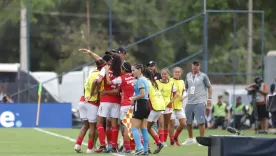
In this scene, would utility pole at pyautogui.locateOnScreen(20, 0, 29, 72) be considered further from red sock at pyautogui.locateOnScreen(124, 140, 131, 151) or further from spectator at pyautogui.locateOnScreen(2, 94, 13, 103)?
red sock at pyautogui.locateOnScreen(124, 140, 131, 151)

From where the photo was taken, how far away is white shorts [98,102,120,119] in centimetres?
1873

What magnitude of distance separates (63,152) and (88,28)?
36091mm

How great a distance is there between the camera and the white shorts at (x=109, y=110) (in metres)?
18.7

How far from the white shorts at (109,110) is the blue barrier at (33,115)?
49.4 feet

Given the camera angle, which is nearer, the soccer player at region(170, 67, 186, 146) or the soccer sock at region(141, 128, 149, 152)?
the soccer sock at region(141, 128, 149, 152)

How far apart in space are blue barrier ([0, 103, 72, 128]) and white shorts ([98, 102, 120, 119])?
15058 millimetres

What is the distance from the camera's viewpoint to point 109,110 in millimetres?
18797

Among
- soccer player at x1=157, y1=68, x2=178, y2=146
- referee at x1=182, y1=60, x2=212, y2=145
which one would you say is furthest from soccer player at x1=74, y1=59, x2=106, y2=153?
referee at x1=182, y1=60, x2=212, y2=145

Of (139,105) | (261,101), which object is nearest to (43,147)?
(139,105)

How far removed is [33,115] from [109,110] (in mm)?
15679

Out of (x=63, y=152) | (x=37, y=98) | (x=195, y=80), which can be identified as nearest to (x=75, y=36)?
(x=37, y=98)

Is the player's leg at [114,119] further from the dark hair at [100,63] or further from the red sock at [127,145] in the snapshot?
the dark hair at [100,63]

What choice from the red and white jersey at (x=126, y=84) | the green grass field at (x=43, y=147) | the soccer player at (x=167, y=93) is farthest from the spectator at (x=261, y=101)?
the red and white jersey at (x=126, y=84)

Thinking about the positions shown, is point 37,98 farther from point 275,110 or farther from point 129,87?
point 129,87
